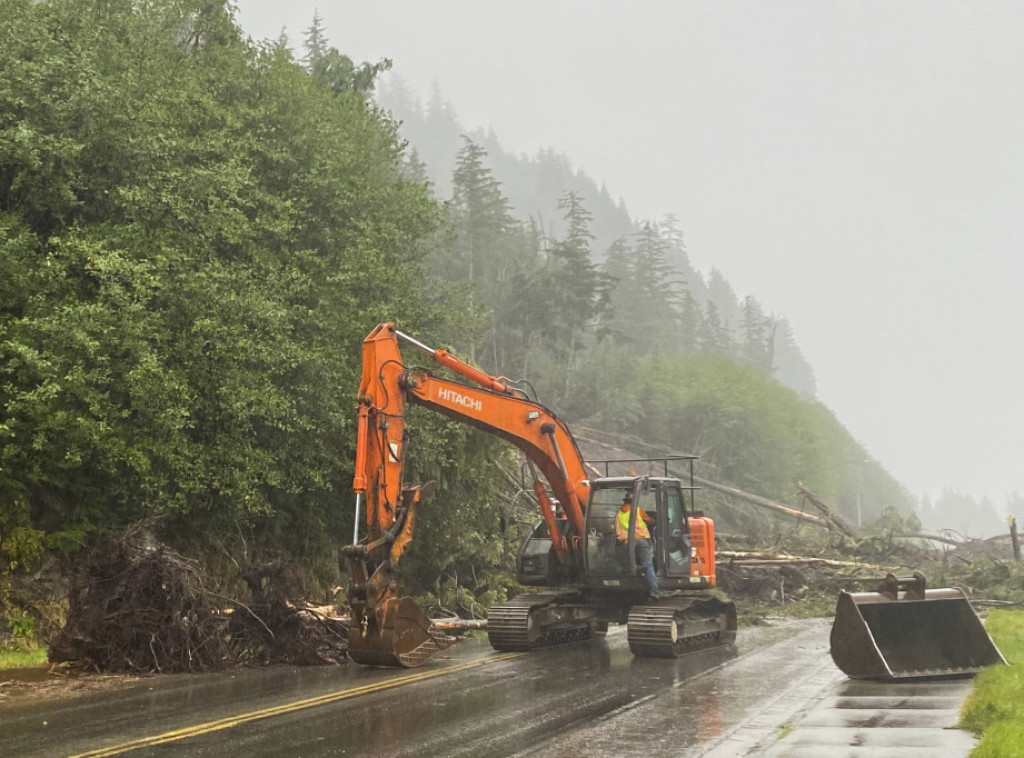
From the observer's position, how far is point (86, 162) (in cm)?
1769

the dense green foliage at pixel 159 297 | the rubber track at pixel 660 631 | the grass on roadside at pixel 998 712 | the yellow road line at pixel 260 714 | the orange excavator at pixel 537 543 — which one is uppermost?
the dense green foliage at pixel 159 297

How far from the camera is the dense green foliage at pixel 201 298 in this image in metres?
15.2

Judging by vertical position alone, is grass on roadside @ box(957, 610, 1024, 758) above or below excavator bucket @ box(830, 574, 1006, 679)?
below

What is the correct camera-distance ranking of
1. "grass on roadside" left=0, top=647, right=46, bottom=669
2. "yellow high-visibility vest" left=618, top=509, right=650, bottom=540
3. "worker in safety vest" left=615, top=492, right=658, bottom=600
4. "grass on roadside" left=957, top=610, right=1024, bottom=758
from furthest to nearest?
"yellow high-visibility vest" left=618, top=509, right=650, bottom=540
"worker in safety vest" left=615, top=492, right=658, bottom=600
"grass on roadside" left=0, top=647, right=46, bottom=669
"grass on roadside" left=957, top=610, right=1024, bottom=758

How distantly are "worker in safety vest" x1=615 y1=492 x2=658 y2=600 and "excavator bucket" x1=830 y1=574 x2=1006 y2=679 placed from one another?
360 cm

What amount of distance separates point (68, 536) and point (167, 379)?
316cm

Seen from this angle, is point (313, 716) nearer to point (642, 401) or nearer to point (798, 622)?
point (798, 622)

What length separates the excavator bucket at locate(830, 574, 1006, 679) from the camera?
1250 cm

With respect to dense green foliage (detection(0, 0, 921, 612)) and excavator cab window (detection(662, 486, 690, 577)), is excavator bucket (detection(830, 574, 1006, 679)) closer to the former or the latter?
excavator cab window (detection(662, 486, 690, 577))

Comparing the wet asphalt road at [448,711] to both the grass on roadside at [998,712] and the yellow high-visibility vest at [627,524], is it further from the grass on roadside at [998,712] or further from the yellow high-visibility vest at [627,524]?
the yellow high-visibility vest at [627,524]

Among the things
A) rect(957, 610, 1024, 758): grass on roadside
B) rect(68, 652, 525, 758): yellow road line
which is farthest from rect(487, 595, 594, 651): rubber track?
rect(957, 610, 1024, 758): grass on roadside

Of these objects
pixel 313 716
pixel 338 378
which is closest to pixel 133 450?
pixel 338 378

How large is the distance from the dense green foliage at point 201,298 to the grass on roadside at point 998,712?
464 inches

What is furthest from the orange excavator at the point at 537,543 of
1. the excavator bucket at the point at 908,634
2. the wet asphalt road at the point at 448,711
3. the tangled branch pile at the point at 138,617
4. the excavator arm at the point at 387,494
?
the excavator bucket at the point at 908,634
